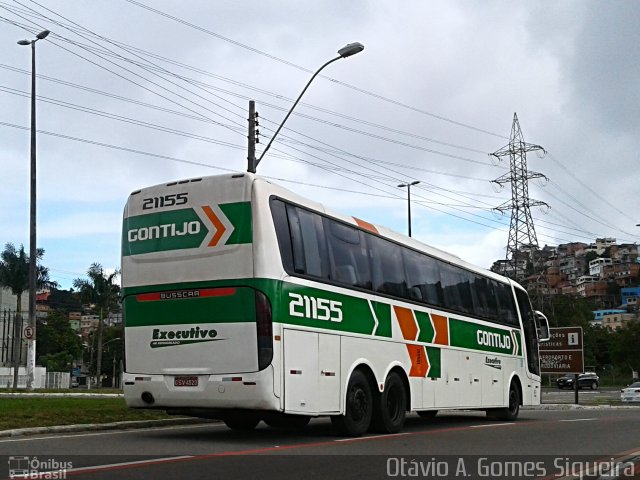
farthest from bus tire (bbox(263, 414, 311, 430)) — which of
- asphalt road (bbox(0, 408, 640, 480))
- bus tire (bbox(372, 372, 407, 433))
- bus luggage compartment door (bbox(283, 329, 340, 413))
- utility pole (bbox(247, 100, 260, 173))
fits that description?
utility pole (bbox(247, 100, 260, 173))

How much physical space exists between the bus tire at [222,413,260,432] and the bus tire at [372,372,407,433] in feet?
6.85

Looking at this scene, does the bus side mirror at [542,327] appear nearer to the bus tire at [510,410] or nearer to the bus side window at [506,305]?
the bus side window at [506,305]

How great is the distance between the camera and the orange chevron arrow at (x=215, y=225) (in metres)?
12.0

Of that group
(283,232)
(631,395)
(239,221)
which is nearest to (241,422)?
(283,232)

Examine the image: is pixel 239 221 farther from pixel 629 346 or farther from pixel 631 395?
pixel 629 346

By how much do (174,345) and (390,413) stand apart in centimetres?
427

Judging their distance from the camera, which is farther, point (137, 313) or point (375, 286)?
point (375, 286)

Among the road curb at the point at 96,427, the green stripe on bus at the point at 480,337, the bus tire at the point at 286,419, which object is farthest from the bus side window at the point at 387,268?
the road curb at the point at 96,427

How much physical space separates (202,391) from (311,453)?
7.32ft

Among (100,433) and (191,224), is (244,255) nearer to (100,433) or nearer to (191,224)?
(191,224)

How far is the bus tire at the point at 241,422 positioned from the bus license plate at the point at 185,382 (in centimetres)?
221

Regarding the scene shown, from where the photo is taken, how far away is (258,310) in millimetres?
11500

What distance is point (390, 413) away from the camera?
14273 mm

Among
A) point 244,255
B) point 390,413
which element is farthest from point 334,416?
point 244,255
